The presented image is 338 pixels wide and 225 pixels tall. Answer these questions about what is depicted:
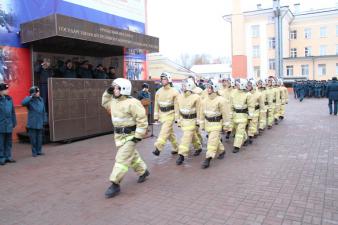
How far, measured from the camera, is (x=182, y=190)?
20.4 feet

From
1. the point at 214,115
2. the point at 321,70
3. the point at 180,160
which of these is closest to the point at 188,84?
the point at 214,115

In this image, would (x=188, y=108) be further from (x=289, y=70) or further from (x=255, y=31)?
(x=255, y=31)

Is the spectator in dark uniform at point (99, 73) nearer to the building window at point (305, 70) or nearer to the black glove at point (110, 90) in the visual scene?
the black glove at point (110, 90)

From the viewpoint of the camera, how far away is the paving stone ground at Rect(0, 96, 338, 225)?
506 cm

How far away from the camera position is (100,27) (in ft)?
38.4

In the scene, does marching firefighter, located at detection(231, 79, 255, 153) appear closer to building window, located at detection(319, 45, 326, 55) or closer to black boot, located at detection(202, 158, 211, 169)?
black boot, located at detection(202, 158, 211, 169)

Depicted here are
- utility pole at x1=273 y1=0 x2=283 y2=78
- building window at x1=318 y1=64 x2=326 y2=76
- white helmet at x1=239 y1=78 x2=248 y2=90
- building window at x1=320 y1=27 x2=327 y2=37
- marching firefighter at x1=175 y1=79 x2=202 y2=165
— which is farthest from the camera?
building window at x1=320 y1=27 x2=327 y2=37

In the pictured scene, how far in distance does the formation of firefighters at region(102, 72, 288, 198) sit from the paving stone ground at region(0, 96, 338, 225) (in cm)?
Result: 37

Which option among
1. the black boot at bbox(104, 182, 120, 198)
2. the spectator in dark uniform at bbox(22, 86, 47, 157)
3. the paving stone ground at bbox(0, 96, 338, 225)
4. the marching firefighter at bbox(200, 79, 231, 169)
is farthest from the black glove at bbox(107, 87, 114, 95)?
the spectator in dark uniform at bbox(22, 86, 47, 157)

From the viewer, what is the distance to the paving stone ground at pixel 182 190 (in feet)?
16.6

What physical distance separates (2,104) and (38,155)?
5.46 ft

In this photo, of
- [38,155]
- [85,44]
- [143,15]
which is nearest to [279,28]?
[143,15]

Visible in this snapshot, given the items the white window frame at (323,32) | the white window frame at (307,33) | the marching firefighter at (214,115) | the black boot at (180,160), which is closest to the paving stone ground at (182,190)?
the black boot at (180,160)

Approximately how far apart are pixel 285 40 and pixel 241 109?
56.0 metres
